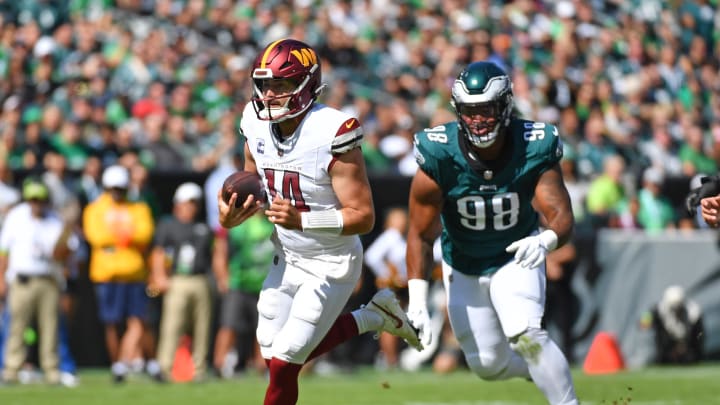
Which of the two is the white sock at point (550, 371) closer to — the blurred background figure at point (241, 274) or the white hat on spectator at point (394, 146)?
the blurred background figure at point (241, 274)

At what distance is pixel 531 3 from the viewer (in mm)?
17969

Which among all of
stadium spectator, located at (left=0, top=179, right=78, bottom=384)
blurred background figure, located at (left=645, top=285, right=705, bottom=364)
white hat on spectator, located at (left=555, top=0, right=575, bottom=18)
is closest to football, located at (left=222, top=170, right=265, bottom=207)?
stadium spectator, located at (left=0, top=179, right=78, bottom=384)

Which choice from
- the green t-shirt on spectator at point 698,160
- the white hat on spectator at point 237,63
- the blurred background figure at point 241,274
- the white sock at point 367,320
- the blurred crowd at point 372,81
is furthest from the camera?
the green t-shirt on spectator at point 698,160

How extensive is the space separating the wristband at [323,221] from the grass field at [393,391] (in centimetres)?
276

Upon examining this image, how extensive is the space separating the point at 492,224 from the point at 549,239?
1.36 ft

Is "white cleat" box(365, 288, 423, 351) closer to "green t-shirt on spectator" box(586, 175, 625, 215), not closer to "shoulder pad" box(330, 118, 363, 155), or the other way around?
"shoulder pad" box(330, 118, 363, 155)

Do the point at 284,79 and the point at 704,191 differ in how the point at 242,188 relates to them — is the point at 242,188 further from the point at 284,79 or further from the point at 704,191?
the point at 704,191

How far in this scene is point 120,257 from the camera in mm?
10953

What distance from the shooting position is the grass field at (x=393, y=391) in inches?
357

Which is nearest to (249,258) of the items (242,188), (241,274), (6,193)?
(241,274)

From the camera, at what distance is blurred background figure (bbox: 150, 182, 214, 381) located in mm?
10977

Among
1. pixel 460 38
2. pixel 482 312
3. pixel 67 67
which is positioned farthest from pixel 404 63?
pixel 482 312

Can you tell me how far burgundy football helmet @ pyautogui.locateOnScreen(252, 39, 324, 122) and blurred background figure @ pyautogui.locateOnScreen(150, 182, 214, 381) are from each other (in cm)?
483

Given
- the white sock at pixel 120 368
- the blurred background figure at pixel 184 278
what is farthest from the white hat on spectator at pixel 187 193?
the white sock at pixel 120 368
